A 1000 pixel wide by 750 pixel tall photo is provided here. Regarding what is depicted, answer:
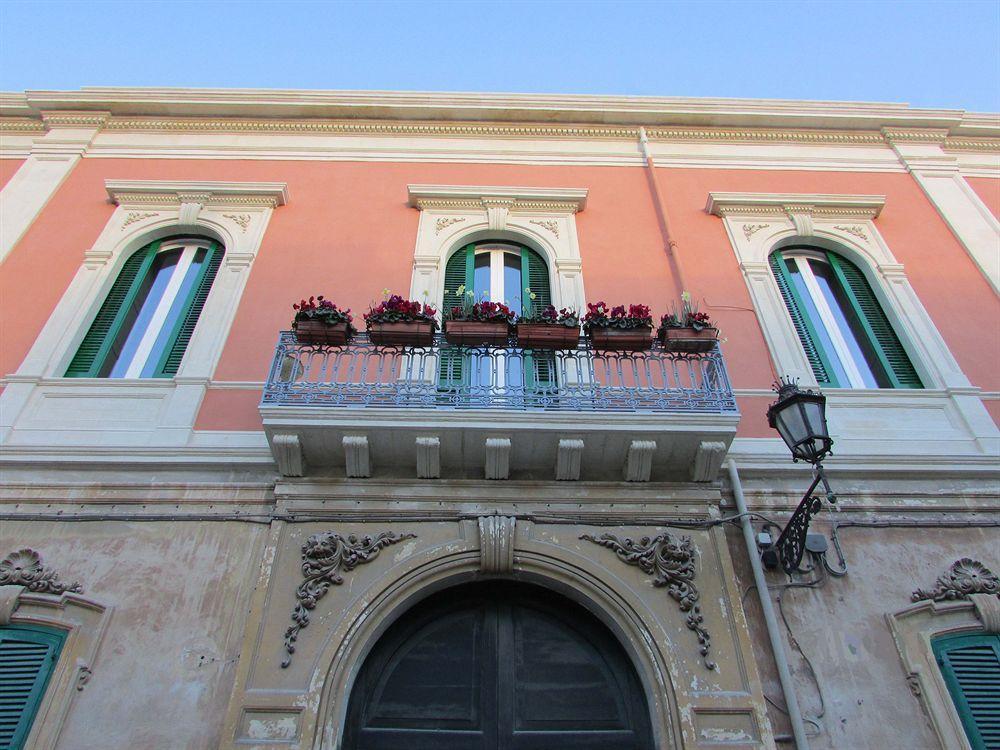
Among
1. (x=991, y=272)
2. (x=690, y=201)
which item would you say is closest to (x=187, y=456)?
(x=690, y=201)

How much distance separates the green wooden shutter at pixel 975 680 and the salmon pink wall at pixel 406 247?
218 centimetres

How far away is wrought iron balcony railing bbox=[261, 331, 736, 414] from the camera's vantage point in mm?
5793

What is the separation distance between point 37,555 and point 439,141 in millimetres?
6680

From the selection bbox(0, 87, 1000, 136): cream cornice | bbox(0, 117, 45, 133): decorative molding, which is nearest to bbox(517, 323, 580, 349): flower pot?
bbox(0, 87, 1000, 136): cream cornice

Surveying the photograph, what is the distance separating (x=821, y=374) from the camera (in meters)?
7.13

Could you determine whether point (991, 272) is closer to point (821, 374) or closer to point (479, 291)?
point (821, 374)

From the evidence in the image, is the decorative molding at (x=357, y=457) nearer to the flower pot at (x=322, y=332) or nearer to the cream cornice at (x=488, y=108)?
the flower pot at (x=322, y=332)

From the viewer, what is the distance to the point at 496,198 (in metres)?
8.67

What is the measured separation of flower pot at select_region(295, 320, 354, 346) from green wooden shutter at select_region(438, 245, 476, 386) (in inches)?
39.4

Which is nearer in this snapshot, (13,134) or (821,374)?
(821,374)

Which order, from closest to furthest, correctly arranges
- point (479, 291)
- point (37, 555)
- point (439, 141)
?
1. point (37, 555)
2. point (479, 291)
3. point (439, 141)

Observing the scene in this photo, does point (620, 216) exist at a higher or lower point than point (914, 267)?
higher

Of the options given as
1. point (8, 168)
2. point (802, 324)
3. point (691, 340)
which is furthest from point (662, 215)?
point (8, 168)

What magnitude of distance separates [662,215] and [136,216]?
6106 millimetres
